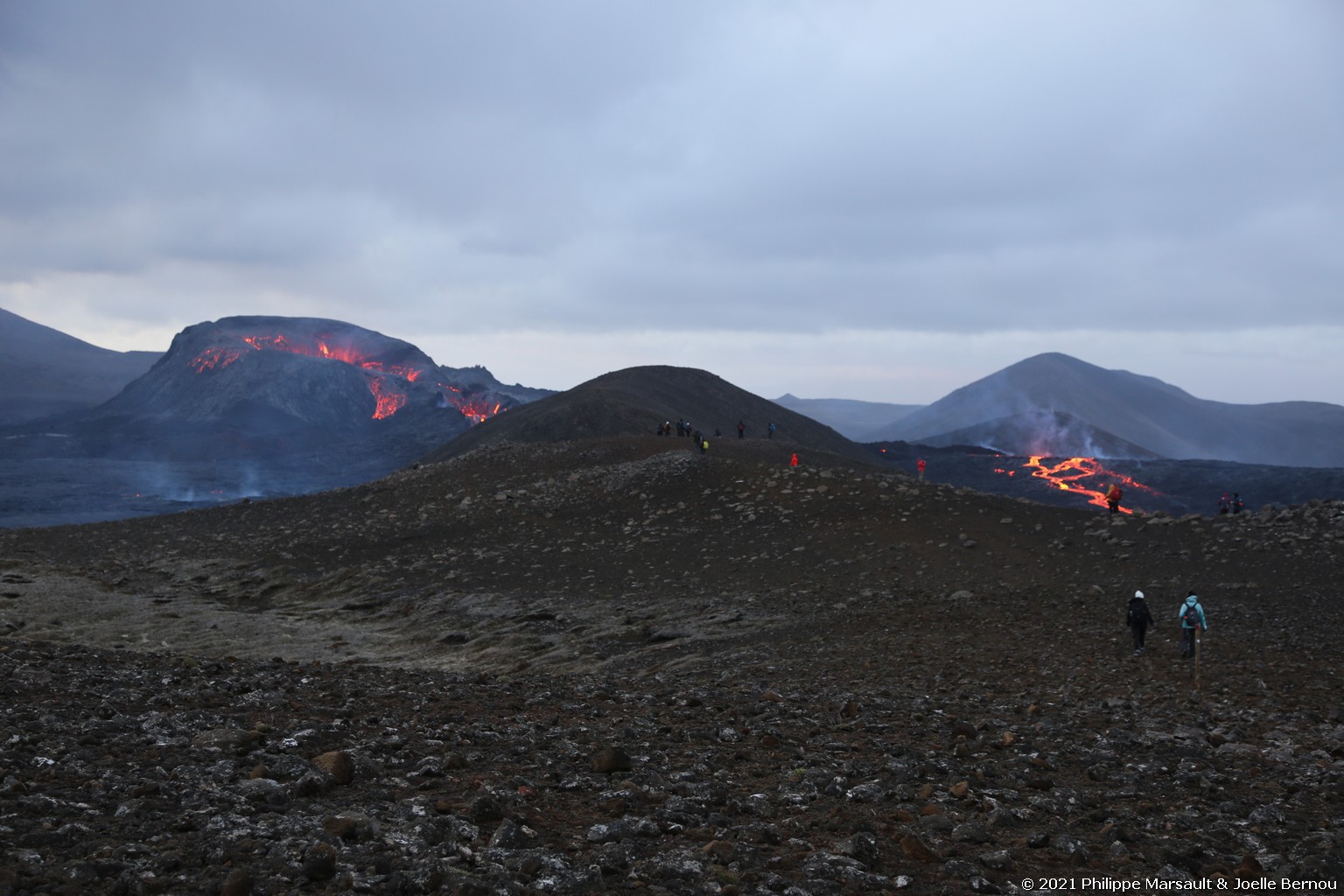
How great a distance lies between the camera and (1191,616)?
14.1 m

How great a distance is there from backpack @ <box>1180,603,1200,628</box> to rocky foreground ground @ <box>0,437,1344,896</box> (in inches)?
24.3

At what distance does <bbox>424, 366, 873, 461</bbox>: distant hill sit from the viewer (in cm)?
6994

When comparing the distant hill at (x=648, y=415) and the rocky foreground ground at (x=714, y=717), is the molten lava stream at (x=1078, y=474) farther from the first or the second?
the rocky foreground ground at (x=714, y=717)

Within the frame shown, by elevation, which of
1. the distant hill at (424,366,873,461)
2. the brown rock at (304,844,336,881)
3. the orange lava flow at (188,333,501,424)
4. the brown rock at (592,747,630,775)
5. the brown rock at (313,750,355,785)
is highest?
the orange lava flow at (188,333,501,424)

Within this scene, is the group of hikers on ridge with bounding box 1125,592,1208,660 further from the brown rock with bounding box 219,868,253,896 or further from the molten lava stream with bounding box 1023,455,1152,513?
the molten lava stream with bounding box 1023,455,1152,513

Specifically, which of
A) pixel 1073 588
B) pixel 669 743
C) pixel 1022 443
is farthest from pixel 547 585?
pixel 1022 443

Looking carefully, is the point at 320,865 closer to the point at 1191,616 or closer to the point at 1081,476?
the point at 1191,616

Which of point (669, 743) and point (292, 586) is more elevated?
point (669, 743)

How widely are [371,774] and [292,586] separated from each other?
73.5 feet

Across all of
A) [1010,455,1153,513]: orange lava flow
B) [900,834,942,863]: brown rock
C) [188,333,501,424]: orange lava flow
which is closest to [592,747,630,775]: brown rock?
[900,834,942,863]: brown rock

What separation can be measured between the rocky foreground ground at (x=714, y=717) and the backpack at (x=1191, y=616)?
62 cm

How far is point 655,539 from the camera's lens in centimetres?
2753

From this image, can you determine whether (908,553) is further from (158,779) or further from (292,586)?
(158,779)

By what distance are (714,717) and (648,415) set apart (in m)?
62.3
